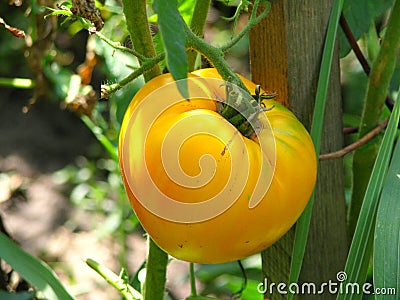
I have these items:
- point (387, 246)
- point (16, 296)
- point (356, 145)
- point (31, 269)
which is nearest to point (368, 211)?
point (387, 246)

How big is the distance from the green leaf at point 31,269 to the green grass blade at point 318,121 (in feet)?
0.99

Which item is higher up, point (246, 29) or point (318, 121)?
point (246, 29)

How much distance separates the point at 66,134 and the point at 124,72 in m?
1.65

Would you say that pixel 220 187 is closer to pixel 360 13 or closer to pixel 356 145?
pixel 356 145

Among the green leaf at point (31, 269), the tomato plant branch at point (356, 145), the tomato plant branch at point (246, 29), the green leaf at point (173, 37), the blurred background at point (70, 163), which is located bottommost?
the blurred background at point (70, 163)

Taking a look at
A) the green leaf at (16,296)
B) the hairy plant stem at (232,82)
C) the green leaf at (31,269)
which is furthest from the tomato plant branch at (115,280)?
the hairy plant stem at (232,82)

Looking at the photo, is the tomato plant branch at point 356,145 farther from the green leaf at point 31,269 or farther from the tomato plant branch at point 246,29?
the green leaf at point 31,269

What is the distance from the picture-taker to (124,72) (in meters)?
0.93

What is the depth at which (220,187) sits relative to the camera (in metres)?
0.55

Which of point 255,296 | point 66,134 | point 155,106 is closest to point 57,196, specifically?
point 66,134

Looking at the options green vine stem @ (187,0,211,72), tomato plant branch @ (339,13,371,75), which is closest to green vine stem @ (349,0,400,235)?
tomato plant branch @ (339,13,371,75)

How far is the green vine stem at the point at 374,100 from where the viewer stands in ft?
2.70

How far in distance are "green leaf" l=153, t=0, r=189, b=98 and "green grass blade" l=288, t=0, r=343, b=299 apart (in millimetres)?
286

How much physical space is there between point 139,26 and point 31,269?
351 mm
